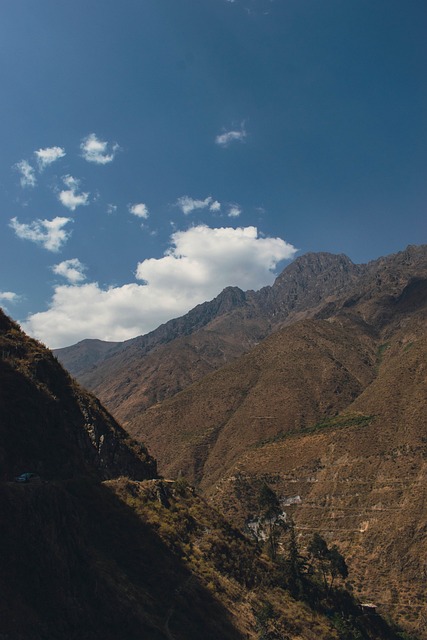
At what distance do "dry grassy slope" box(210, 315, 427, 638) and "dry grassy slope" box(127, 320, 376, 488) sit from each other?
15323mm

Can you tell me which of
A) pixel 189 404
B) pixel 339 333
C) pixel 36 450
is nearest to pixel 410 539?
pixel 36 450

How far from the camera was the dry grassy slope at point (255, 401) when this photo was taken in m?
128

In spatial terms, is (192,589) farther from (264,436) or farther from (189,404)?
(189,404)

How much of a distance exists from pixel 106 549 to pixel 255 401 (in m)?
124

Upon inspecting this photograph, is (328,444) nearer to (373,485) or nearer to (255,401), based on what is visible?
(373,485)

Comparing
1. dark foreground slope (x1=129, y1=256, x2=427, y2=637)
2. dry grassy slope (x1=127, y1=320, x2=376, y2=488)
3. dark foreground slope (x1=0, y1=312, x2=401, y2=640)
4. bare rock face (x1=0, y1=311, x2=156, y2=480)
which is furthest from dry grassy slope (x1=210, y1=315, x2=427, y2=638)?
bare rock face (x1=0, y1=311, x2=156, y2=480)

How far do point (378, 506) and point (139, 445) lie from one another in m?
55.5

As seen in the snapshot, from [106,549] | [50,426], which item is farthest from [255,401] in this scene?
[106,549]

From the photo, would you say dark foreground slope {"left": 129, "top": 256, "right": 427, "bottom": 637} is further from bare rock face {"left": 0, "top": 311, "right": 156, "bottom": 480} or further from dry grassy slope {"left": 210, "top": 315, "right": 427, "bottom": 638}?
bare rock face {"left": 0, "top": 311, "right": 156, "bottom": 480}

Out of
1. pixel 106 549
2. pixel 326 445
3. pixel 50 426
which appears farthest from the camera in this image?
pixel 326 445

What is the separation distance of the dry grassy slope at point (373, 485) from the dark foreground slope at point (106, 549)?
946 inches

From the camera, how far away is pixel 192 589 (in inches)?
993

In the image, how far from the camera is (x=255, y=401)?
14562cm

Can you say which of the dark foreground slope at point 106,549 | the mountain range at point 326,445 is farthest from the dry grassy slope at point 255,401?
the dark foreground slope at point 106,549
